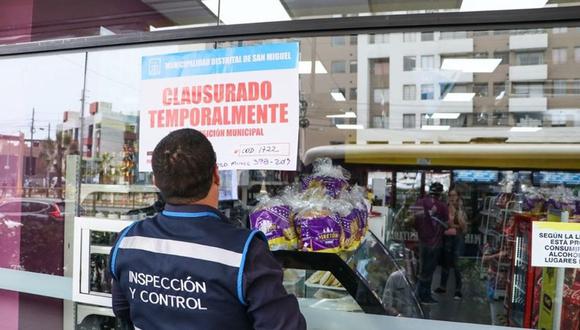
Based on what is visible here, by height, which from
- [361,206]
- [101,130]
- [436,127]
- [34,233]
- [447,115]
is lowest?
[34,233]

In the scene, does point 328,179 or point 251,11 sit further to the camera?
point 251,11

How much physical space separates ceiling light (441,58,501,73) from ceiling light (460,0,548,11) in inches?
162

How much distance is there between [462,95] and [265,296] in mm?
6781

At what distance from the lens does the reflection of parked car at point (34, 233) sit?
112 inches

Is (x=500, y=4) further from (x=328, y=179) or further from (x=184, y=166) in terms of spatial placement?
(x=184, y=166)

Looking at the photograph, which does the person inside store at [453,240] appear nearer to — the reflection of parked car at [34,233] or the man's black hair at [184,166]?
the reflection of parked car at [34,233]

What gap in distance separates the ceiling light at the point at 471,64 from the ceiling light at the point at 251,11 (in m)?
4.12

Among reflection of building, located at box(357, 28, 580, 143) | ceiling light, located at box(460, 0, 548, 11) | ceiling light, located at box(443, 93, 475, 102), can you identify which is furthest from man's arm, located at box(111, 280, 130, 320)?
ceiling light, located at box(443, 93, 475, 102)

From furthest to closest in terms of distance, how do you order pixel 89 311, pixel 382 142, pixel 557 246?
pixel 382 142 < pixel 89 311 < pixel 557 246

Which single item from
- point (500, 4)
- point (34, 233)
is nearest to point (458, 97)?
point (500, 4)

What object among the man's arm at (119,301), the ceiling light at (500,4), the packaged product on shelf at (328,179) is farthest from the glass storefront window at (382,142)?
the man's arm at (119,301)

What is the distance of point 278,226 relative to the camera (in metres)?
1.85

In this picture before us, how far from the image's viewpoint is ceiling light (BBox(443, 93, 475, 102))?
712cm

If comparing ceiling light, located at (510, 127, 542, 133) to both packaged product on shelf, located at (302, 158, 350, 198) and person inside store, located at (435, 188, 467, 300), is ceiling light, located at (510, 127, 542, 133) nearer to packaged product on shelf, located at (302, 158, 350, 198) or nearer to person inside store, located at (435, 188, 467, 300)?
person inside store, located at (435, 188, 467, 300)
